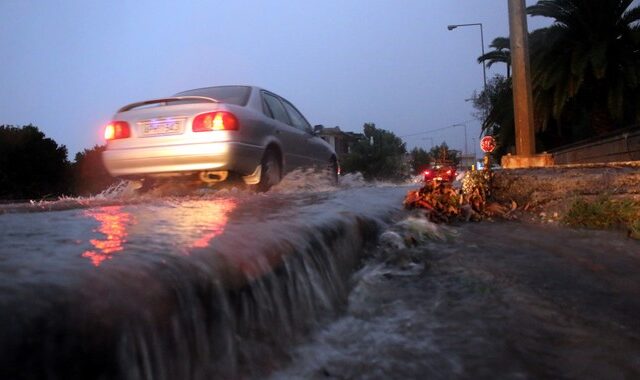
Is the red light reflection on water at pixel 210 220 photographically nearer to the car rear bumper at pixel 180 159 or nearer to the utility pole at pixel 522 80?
the car rear bumper at pixel 180 159

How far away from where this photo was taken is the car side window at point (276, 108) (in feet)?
22.9

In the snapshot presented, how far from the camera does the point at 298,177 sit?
7.64 meters

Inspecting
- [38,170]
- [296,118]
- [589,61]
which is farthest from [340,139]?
[296,118]

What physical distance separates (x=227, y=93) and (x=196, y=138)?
1109 mm

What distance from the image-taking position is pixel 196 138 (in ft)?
19.0

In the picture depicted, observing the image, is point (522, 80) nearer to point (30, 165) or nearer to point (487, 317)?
point (487, 317)

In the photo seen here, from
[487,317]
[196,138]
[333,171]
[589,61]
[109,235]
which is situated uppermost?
[589,61]

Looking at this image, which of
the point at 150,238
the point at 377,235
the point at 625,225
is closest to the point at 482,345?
the point at 150,238

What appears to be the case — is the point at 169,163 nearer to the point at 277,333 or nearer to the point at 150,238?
the point at 150,238

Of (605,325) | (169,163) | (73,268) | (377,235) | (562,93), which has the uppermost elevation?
(562,93)

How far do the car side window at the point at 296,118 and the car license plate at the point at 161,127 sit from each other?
2107 mm

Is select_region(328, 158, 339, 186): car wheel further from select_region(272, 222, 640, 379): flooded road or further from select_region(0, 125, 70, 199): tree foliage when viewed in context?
select_region(0, 125, 70, 199): tree foliage

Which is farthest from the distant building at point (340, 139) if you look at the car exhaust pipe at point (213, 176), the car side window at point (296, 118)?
the car exhaust pipe at point (213, 176)

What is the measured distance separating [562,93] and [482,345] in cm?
1365
